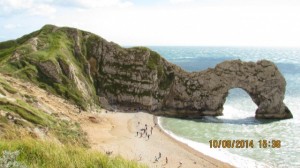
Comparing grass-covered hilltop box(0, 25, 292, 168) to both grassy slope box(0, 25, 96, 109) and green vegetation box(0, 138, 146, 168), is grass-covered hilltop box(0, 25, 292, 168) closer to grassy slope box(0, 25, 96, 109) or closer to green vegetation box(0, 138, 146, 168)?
grassy slope box(0, 25, 96, 109)

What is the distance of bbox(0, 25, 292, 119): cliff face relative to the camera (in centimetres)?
9138

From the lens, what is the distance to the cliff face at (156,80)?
91375 millimetres

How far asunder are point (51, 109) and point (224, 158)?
1217 inches

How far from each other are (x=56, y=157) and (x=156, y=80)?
270 feet

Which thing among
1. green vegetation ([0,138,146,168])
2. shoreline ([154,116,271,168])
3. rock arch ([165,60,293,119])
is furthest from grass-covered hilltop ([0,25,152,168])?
rock arch ([165,60,293,119])

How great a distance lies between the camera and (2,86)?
189ft

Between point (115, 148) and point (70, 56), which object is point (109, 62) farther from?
point (115, 148)

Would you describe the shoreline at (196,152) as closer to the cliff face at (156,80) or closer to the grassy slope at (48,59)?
the cliff face at (156,80)

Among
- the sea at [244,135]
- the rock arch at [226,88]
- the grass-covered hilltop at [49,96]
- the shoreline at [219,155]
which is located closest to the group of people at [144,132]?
the shoreline at [219,155]

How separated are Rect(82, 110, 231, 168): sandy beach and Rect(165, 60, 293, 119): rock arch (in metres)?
15.1

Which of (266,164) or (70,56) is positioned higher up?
(70,56)

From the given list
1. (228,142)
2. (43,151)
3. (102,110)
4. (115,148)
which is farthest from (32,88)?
(43,151)

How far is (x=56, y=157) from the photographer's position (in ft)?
39.7

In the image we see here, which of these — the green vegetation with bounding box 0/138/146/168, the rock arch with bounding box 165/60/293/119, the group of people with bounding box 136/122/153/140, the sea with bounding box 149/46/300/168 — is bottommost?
the sea with bounding box 149/46/300/168
